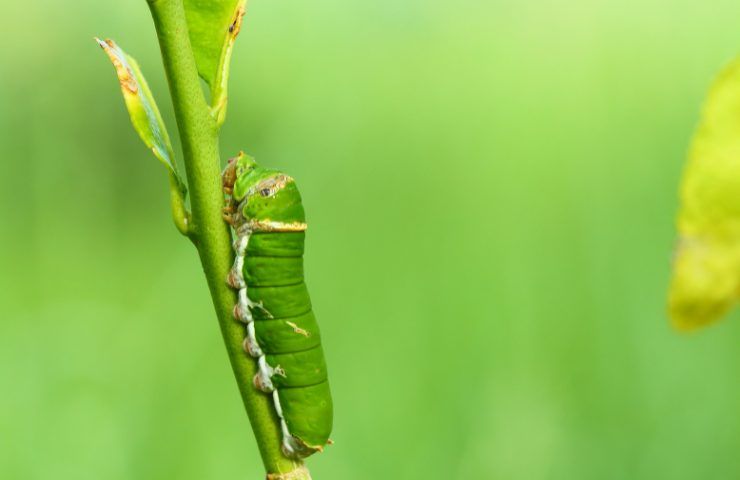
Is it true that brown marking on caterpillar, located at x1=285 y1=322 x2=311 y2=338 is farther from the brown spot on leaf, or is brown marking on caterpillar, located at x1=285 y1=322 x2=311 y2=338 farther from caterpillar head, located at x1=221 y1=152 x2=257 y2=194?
the brown spot on leaf

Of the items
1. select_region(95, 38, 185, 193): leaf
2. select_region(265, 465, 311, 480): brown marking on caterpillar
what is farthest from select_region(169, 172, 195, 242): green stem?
select_region(265, 465, 311, 480): brown marking on caterpillar

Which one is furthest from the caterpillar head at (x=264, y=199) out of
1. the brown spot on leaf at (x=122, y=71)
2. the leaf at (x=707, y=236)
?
the leaf at (x=707, y=236)

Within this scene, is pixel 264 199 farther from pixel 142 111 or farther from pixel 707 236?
pixel 707 236

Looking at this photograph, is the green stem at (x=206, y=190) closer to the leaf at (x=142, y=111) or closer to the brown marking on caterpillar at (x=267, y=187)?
the leaf at (x=142, y=111)

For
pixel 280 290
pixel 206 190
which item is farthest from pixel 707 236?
pixel 280 290

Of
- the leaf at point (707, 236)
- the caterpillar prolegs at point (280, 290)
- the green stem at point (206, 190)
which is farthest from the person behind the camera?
the caterpillar prolegs at point (280, 290)
